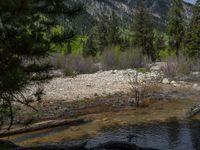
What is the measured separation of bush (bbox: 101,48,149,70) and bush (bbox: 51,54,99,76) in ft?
6.02

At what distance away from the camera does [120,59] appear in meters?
46.3

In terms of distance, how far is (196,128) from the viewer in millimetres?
16406

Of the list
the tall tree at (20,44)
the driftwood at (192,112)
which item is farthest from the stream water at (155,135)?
the tall tree at (20,44)

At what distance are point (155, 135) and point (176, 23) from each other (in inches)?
1653

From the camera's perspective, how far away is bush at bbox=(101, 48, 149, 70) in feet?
151

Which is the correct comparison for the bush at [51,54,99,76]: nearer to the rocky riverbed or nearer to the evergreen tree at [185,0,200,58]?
the rocky riverbed

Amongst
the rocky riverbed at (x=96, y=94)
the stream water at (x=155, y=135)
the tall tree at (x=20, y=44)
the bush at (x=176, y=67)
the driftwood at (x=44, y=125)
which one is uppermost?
the tall tree at (x=20, y=44)

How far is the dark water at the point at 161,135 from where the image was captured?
556 inches

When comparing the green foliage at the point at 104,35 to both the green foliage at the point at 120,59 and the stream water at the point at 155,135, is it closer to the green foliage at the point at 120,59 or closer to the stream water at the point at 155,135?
the green foliage at the point at 120,59

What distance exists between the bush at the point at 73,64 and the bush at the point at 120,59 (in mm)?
1835

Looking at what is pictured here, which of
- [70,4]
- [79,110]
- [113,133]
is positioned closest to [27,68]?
[70,4]

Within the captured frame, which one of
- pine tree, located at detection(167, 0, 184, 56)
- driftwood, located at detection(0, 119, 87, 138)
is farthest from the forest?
pine tree, located at detection(167, 0, 184, 56)

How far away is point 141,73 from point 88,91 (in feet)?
45.7

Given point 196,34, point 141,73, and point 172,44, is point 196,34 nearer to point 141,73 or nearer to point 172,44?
point 172,44
